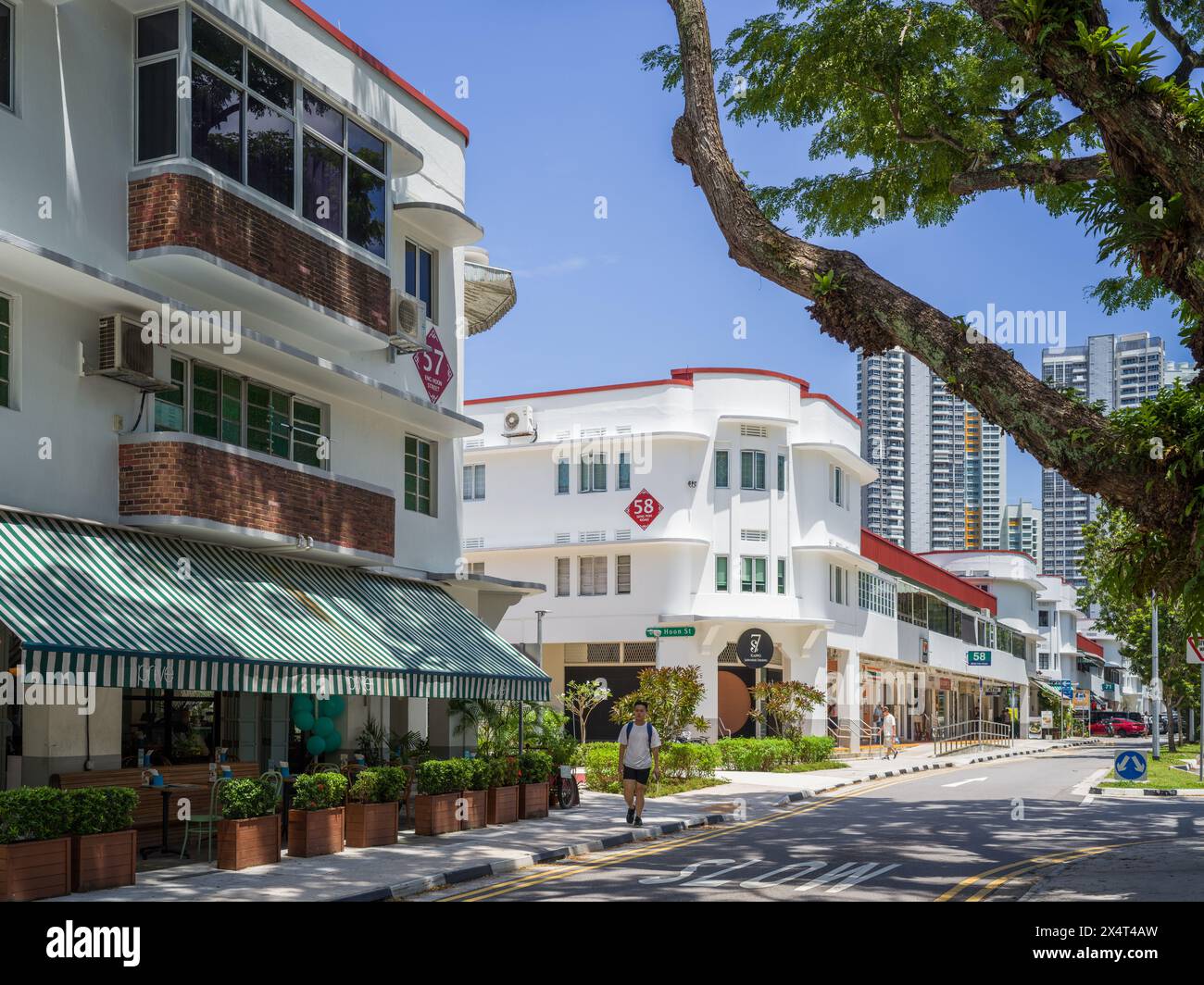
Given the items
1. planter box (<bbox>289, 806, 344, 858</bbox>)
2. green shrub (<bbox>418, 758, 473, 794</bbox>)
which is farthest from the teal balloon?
planter box (<bbox>289, 806, 344, 858</bbox>)

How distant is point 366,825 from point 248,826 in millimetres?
2413

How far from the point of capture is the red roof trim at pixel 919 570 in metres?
53.2

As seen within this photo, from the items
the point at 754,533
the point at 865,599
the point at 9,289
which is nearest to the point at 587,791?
the point at 9,289

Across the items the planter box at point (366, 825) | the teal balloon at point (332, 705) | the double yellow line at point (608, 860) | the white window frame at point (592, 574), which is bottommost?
the double yellow line at point (608, 860)

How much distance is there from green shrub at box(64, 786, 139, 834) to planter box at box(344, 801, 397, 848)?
3764 millimetres

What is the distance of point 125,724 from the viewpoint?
17.0 m

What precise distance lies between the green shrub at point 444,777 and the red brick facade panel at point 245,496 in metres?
3.31

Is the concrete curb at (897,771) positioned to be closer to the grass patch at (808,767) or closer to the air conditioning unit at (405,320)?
the grass patch at (808,767)

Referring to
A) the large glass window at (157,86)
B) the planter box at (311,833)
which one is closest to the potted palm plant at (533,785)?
the planter box at (311,833)

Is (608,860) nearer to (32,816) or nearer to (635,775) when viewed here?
(635,775)

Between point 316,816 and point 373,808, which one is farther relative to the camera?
point 373,808

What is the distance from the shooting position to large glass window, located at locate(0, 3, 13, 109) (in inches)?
557

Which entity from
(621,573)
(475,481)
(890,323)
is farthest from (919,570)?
(890,323)

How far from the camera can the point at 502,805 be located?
20000 mm
